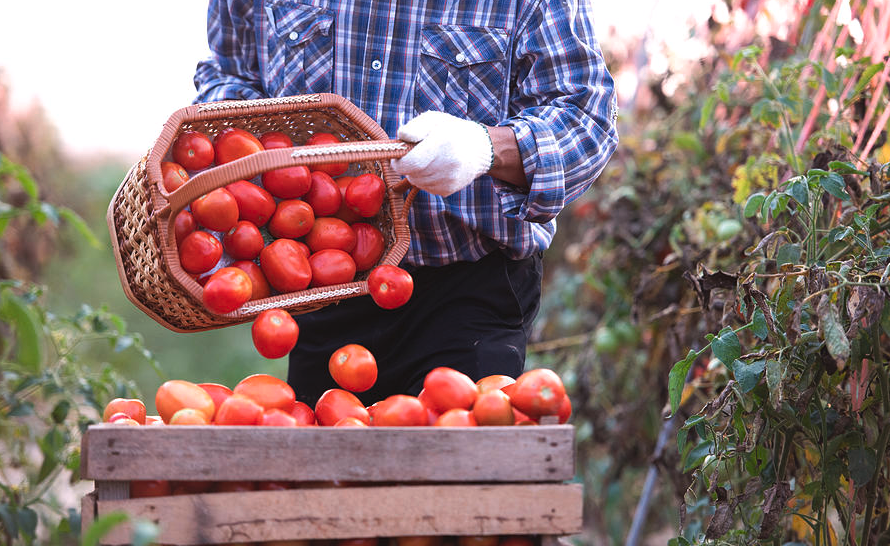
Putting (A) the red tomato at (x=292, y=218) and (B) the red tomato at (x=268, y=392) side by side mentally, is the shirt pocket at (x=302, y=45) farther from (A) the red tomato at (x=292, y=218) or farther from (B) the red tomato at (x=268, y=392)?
(B) the red tomato at (x=268, y=392)

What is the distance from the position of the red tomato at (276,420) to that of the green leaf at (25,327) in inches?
38.4

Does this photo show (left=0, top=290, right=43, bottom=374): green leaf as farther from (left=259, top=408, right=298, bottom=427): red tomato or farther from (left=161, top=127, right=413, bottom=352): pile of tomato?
(left=259, top=408, right=298, bottom=427): red tomato

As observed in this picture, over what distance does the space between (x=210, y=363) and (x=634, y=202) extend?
3724 millimetres

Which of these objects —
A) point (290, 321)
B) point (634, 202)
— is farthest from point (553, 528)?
point (634, 202)

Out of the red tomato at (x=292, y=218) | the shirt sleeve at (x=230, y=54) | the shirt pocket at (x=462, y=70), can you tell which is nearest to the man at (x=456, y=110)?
the shirt pocket at (x=462, y=70)

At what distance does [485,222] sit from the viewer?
154cm

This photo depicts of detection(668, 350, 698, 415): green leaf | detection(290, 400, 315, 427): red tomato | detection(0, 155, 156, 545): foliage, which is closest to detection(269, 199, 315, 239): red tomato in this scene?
detection(290, 400, 315, 427): red tomato

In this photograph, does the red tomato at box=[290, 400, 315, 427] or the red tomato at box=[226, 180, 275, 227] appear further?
the red tomato at box=[226, 180, 275, 227]

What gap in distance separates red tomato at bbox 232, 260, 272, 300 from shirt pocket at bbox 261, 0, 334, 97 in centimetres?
43

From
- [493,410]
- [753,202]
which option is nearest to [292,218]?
[493,410]

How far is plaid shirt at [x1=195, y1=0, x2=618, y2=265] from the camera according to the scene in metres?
1.49

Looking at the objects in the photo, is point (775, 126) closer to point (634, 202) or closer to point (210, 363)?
point (634, 202)

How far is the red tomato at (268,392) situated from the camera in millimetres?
1163

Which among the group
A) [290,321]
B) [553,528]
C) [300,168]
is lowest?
[553,528]
